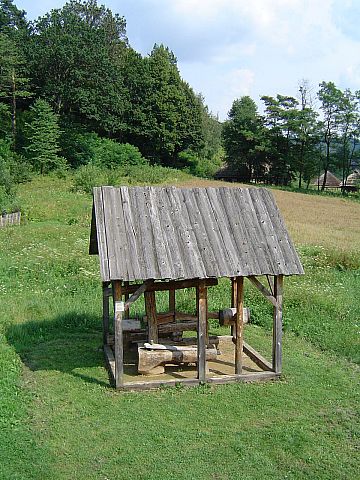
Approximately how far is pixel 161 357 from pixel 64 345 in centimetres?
284

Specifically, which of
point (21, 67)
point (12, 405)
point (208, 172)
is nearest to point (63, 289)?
point (12, 405)

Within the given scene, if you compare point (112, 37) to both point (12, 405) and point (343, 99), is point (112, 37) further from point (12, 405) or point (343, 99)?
point (12, 405)

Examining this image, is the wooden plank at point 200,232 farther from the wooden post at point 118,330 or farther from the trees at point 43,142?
the trees at point 43,142

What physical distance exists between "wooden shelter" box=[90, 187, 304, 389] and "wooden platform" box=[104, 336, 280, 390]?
0.07ft

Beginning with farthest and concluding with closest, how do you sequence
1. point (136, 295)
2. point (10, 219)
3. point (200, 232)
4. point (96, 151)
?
point (96, 151) → point (10, 219) → point (200, 232) → point (136, 295)

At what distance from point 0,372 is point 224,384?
433 cm

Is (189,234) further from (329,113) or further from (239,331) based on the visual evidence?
(329,113)

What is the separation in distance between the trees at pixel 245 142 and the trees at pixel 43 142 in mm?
28795

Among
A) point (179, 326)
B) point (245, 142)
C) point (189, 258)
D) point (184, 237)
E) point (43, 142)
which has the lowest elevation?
point (179, 326)

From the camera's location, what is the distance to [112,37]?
70000mm

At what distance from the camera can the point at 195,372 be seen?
1133 centimetres

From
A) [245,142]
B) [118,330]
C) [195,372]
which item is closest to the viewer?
[118,330]

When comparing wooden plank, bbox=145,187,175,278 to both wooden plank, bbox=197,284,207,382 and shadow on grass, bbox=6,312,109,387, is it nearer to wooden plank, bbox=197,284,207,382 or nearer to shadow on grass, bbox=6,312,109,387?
wooden plank, bbox=197,284,207,382

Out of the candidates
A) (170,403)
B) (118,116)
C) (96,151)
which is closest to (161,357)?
(170,403)
